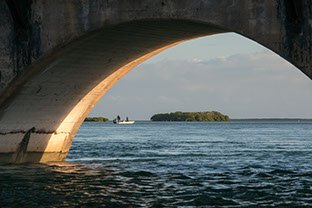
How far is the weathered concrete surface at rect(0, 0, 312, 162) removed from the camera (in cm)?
1196

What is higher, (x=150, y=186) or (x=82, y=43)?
(x=82, y=43)

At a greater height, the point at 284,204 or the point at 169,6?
the point at 169,6

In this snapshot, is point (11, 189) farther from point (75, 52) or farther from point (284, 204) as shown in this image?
point (284, 204)

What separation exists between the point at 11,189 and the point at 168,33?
21.7 feet

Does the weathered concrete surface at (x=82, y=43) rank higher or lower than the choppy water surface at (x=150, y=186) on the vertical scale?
higher

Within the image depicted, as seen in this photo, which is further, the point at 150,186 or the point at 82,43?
the point at 150,186

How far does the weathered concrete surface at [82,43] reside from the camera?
12.0 meters

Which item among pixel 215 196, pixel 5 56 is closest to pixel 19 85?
pixel 5 56

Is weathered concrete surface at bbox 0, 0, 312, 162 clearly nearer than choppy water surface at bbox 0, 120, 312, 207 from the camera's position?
Result: Yes

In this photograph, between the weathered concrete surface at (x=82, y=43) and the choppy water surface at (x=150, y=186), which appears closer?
the weathered concrete surface at (x=82, y=43)

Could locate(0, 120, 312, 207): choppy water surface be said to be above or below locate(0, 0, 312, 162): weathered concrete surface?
below

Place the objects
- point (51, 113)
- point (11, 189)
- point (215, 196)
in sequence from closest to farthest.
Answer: point (215, 196) → point (11, 189) → point (51, 113)

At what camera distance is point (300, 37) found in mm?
11648

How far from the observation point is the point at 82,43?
582 inches
